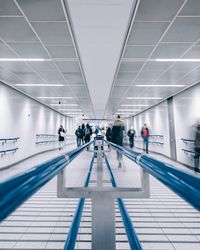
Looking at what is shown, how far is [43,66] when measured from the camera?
16.1ft

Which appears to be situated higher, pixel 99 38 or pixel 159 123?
pixel 99 38

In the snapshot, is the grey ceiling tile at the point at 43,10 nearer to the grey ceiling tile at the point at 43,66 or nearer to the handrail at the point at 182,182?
the grey ceiling tile at the point at 43,66

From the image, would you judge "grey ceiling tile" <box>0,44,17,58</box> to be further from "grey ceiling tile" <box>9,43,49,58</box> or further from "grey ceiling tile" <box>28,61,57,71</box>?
"grey ceiling tile" <box>28,61,57,71</box>

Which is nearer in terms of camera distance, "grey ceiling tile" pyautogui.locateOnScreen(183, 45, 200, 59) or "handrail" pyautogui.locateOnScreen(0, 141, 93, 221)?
"handrail" pyautogui.locateOnScreen(0, 141, 93, 221)

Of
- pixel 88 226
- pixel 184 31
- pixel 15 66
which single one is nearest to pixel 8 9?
pixel 15 66

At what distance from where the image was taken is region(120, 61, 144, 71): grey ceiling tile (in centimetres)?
475

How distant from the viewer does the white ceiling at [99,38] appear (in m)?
2.65

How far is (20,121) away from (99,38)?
5.52 meters

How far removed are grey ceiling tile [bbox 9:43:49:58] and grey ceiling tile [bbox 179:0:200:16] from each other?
8.97 ft

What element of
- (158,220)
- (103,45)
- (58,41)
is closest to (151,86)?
(103,45)

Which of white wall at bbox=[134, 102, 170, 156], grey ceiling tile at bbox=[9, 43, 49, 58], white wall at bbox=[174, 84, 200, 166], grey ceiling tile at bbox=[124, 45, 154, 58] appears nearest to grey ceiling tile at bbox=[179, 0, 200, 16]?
grey ceiling tile at bbox=[124, 45, 154, 58]

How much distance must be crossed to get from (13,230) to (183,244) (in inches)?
82.3

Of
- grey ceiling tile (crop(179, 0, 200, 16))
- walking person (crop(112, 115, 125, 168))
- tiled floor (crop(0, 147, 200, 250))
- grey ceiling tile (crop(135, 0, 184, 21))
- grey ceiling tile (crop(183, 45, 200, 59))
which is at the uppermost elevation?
grey ceiling tile (crop(135, 0, 184, 21))

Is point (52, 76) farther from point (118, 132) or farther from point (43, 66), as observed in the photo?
point (118, 132)
